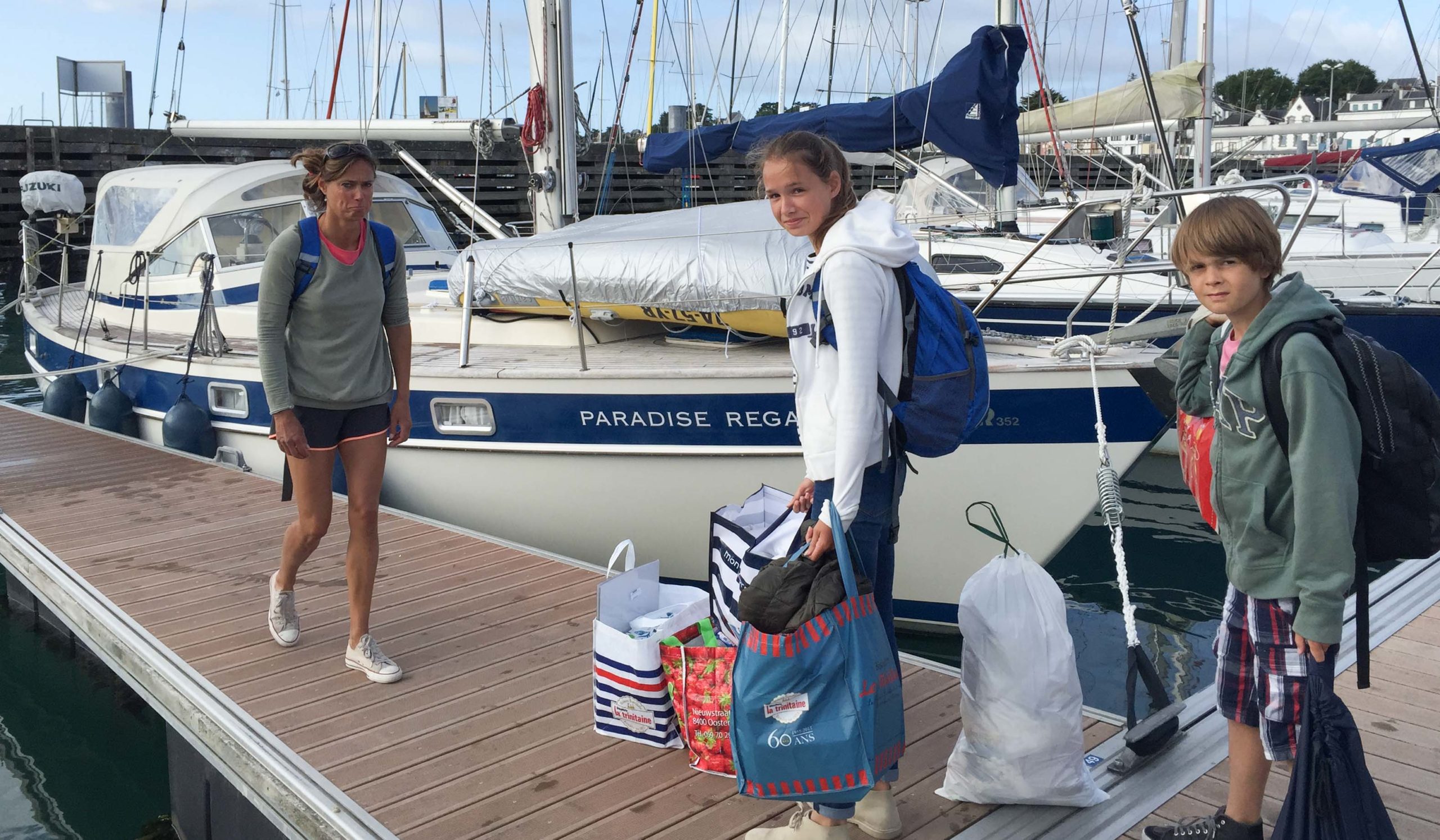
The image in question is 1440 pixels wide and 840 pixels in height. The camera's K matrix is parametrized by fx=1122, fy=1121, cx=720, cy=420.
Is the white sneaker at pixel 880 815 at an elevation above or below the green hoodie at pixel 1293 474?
below

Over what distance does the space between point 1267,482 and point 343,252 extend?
2789mm

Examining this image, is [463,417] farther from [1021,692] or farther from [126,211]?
[126,211]

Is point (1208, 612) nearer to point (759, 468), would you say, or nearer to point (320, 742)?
point (759, 468)

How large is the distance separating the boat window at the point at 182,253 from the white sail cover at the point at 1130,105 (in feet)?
25.2

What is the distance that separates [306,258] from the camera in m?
3.57

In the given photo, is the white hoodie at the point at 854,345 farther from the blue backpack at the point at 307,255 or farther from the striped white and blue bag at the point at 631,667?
the blue backpack at the point at 307,255

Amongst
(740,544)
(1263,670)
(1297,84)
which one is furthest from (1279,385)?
(1297,84)

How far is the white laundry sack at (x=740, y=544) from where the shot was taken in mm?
2977

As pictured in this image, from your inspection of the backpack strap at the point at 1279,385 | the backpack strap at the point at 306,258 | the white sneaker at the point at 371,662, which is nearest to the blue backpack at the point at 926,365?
the backpack strap at the point at 1279,385

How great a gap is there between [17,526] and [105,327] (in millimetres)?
3869

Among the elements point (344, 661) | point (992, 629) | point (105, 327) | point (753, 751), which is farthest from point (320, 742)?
point (105, 327)

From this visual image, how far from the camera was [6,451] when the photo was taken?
8039 millimetres

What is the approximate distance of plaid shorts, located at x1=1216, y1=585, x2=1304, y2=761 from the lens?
231cm

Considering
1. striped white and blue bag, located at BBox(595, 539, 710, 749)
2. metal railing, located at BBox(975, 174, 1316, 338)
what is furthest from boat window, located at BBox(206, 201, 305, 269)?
striped white and blue bag, located at BBox(595, 539, 710, 749)
